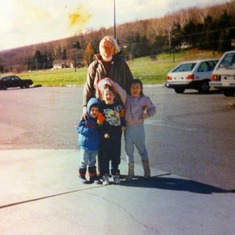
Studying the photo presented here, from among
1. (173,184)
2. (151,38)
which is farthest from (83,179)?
(151,38)

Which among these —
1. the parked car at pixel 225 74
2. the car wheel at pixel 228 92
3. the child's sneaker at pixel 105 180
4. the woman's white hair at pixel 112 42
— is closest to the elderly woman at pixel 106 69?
the woman's white hair at pixel 112 42

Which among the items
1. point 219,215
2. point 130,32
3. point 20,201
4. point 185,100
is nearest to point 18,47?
point 130,32

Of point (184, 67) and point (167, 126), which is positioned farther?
point (167, 126)

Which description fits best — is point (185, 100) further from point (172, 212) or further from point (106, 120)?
point (172, 212)

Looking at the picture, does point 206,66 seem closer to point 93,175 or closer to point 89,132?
point 89,132

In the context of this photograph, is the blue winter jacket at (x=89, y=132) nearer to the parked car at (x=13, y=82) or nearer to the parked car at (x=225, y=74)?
the parked car at (x=13, y=82)

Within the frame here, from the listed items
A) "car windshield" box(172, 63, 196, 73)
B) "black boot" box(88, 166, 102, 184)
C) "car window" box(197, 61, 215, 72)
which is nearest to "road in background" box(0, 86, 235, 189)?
"car windshield" box(172, 63, 196, 73)
